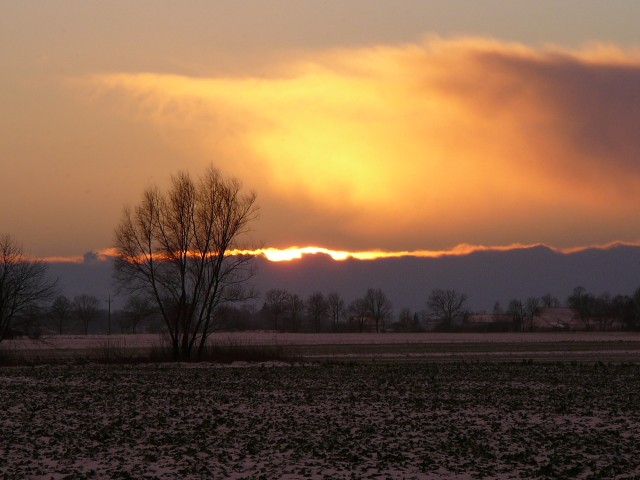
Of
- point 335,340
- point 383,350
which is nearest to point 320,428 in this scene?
point 383,350

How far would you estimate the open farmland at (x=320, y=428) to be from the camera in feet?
53.3

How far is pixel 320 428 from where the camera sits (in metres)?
21.0

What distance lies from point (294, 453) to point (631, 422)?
1009 cm

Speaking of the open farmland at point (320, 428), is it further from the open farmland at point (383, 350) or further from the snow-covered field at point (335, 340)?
the snow-covered field at point (335, 340)

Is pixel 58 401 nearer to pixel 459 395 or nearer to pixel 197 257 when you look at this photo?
pixel 459 395

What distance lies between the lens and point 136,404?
2552cm

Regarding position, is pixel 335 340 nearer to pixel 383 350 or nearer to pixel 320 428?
pixel 383 350

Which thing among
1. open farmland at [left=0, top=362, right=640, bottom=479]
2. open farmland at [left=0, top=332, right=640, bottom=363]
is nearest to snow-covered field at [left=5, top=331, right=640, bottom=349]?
open farmland at [left=0, top=332, right=640, bottom=363]

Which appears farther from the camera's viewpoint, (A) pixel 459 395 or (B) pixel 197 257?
(B) pixel 197 257

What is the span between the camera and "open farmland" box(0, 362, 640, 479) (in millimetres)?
16234

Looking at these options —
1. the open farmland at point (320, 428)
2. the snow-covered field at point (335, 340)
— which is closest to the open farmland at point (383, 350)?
the snow-covered field at point (335, 340)

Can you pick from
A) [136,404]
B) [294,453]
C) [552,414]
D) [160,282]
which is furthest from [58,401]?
[160,282]

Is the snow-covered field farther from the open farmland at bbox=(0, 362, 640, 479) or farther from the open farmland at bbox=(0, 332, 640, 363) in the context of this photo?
the open farmland at bbox=(0, 362, 640, 479)

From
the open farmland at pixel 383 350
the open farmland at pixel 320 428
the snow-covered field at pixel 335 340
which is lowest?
the snow-covered field at pixel 335 340
